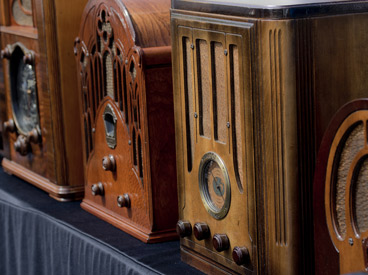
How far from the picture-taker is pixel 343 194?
1239 mm

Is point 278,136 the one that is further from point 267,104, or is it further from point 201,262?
point 201,262

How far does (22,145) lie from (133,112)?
0.69m

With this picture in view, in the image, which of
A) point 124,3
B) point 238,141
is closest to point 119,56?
point 124,3

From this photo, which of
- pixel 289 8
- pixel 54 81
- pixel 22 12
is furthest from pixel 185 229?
pixel 22 12

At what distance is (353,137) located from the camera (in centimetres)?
120

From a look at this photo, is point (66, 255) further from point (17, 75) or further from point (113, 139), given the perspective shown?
point (17, 75)

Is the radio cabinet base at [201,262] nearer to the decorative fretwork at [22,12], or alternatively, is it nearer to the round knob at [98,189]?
the round knob at [98,189]

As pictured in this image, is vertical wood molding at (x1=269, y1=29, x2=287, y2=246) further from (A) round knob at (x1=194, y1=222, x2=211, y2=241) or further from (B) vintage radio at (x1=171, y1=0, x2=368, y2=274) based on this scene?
(A) round knob at (x1=194, y1=222, x2=211, y2=241)

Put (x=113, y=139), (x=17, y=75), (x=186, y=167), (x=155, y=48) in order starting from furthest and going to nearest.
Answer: (x=17, y=75)
(x=113, y=139)
(x=155, y=48)
(x=186, y=167)

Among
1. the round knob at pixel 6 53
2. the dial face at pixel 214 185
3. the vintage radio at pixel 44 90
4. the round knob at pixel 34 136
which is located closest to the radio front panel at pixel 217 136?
the dial face at pixel 214 185

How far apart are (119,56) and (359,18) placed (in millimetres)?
697

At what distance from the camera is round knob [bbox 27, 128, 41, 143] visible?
2.28 meters

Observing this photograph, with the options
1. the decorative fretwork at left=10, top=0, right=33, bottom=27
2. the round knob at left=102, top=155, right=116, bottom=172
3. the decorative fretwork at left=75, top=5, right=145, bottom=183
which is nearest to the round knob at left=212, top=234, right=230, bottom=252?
the decorative fretwork at left=75, top=5, right=145, bottom=183

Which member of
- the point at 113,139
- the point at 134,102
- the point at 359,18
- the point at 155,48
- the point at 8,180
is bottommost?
the point at 8,180
